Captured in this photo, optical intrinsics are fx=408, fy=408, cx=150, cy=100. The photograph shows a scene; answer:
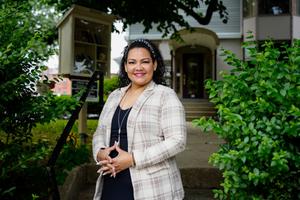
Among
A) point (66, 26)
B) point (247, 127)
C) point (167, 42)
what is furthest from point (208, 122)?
point (167, 42)

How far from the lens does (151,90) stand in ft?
8.29

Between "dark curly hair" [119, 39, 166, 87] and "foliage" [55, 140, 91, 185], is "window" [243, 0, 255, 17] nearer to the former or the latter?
"foliage" [55, 140, 91, 185]

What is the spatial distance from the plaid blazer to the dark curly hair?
17cm

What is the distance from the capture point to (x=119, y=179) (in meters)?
2.42

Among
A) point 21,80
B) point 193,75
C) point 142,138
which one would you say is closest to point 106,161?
point 142,138

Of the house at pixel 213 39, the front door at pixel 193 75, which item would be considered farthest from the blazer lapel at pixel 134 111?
the front door at pixel 193 75

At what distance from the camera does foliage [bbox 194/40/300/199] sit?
2.08 meters

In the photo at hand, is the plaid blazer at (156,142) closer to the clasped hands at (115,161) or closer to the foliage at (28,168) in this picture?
the clasped hands at (115,161)

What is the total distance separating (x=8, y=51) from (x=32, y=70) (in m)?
0.21

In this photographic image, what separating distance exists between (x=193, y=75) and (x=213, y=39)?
3984 millimetres

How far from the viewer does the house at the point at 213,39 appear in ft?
57.5

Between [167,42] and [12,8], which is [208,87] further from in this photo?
[167,42]

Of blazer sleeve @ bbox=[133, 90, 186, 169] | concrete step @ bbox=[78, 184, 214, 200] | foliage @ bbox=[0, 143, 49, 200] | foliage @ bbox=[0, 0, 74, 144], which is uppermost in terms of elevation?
foliage @ bbox=[0, 0, 74, 144]

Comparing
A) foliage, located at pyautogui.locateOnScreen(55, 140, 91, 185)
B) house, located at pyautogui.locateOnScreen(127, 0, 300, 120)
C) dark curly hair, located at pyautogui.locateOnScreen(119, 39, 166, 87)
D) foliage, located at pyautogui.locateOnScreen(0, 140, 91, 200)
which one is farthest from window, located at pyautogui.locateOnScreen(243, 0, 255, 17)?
dark curly hair, located at pyautogui.locateOnScreen(119, 39, 166, 87)
